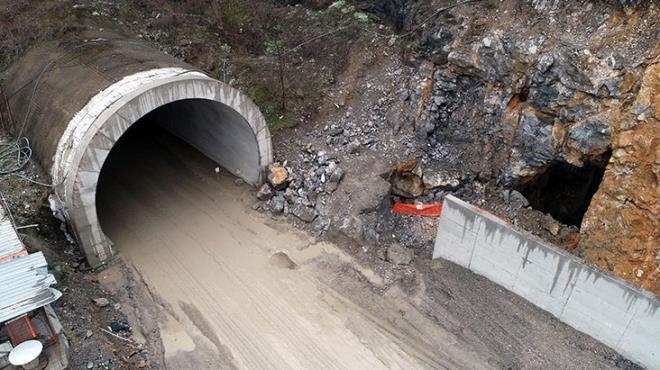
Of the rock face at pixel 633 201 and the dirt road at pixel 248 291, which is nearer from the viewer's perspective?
the dirt road at pixel 248 291

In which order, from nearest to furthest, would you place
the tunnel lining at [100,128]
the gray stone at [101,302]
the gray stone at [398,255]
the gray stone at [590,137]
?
the gray stone at [101,302] < the tunnel lining at [100,128] < the gray stone at [590,137] < the gray stone at [398,255]

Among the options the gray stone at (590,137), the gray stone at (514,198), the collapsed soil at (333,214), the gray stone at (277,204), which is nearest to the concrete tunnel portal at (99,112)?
the collapsed soil at (333,214)

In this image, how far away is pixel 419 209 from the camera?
44.4 feet

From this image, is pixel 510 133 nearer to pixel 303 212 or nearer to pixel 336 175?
pixel 336 175

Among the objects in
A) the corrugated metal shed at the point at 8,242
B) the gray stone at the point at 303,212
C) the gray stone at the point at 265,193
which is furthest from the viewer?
the gray stone at the point at 265,193

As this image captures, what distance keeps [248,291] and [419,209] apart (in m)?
5.22

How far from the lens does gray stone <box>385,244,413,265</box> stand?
12.0m

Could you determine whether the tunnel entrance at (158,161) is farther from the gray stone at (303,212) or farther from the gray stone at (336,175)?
the gray stone at (336,175)

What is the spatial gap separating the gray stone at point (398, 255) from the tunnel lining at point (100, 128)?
5510 millimetres

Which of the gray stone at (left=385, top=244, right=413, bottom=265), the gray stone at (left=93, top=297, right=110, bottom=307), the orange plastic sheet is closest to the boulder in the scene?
the orange plastic sheet

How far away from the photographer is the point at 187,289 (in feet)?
37.6

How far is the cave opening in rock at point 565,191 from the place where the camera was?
1422 centimetres

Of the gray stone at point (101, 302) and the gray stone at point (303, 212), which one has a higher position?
the gray stone at point (303, 212)

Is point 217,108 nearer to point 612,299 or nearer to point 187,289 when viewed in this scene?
point 187,289
